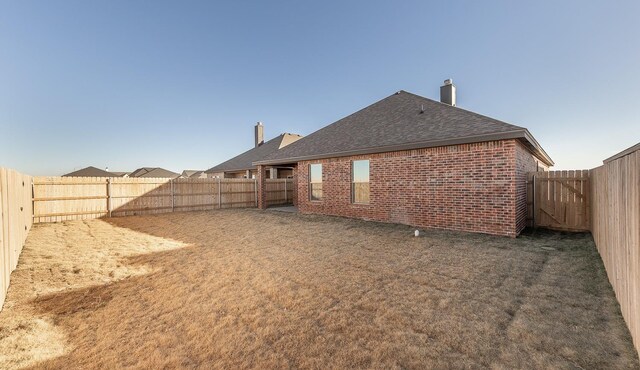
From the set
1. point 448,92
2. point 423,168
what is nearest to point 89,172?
point 423,168

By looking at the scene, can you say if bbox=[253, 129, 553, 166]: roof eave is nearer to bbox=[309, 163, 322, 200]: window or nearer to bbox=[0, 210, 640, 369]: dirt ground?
bbox=[309, 163, 322, 200]: window

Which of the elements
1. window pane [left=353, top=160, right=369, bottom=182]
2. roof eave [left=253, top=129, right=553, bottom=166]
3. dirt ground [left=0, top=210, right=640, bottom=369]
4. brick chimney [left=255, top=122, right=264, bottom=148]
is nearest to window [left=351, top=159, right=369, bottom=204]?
window pane [left=353, top=160, right=369, bottom=182]

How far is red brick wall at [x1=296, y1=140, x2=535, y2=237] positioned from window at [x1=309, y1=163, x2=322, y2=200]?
2.04 m

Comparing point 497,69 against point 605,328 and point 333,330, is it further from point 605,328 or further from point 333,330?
point 333,330

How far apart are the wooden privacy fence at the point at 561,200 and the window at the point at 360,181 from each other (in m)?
5.75

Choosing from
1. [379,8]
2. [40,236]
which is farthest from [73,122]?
[379,8]

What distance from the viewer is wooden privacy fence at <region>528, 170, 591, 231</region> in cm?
788

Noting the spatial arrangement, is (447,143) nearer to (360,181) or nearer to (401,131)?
(401,131)

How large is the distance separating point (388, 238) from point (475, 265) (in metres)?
2.64

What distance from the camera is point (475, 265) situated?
5.03m

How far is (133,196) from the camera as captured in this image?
13039mm

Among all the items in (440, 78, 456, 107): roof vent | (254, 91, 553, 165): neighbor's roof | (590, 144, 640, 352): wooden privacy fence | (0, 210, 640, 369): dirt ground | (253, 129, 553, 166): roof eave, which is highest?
(440, 78, 456, 107): roof vent

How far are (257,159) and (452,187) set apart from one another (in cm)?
1841

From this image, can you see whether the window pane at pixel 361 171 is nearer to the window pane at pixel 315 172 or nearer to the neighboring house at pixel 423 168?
the neighboring house at pixel 423 168
